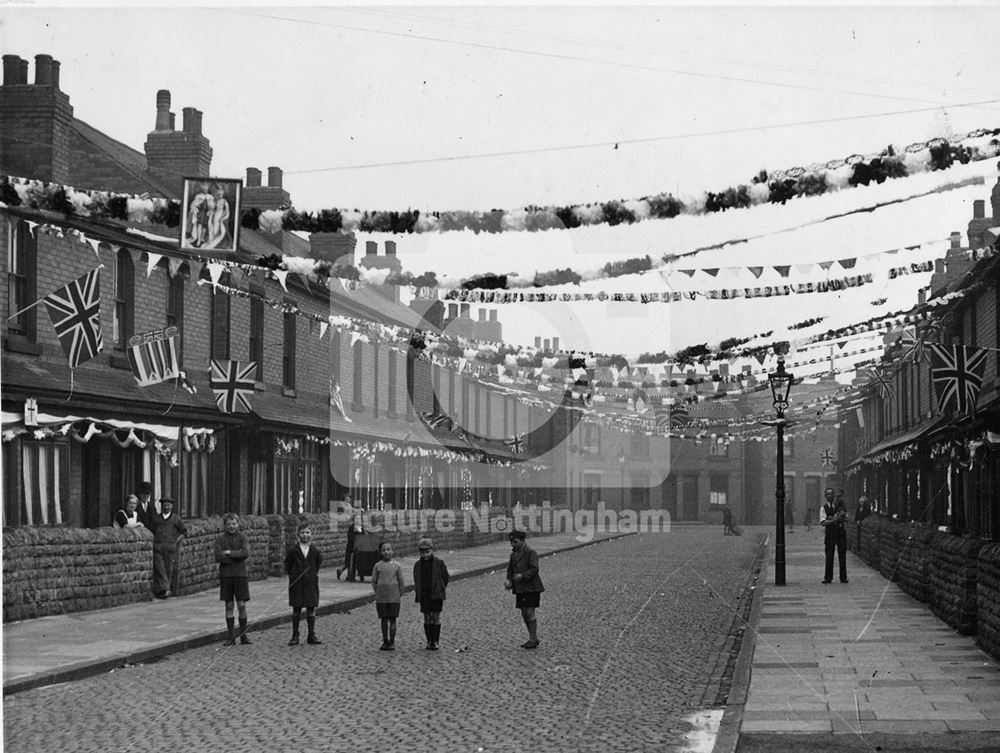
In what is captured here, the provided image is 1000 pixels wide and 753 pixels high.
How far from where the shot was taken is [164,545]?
2355 centimetres

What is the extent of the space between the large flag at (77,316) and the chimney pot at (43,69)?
20.3 ft

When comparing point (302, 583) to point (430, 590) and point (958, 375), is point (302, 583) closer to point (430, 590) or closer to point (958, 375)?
point (430, 590)

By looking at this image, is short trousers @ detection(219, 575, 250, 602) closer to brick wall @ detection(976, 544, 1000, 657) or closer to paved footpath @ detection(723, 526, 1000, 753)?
paved footpath @ detection(723, 526, 1000, 753)

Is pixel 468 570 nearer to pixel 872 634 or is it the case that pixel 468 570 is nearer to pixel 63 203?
pixel 872 634

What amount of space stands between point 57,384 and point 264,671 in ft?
28.8

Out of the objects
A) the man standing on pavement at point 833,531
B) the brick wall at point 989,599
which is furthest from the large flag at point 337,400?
the brick wall at point 989,599

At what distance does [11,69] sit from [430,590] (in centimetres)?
1353

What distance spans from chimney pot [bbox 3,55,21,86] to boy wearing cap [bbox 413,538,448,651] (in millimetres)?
12837

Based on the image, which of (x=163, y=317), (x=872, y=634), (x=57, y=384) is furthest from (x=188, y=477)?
(x=872, y=634)

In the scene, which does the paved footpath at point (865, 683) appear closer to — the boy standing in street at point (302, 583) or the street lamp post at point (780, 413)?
the street lamp post at point (780, 413)

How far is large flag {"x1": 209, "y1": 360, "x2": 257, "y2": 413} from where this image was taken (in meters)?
26.6

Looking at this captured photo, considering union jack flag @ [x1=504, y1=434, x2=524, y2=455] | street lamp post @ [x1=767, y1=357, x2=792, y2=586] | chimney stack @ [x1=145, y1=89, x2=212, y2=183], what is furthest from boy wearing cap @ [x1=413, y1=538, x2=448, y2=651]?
union jack flag @ [x1=504, y1=434, x2=524, y2=455]

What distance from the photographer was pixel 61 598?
20.3 metres

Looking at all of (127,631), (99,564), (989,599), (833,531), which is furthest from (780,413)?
(127,631)
